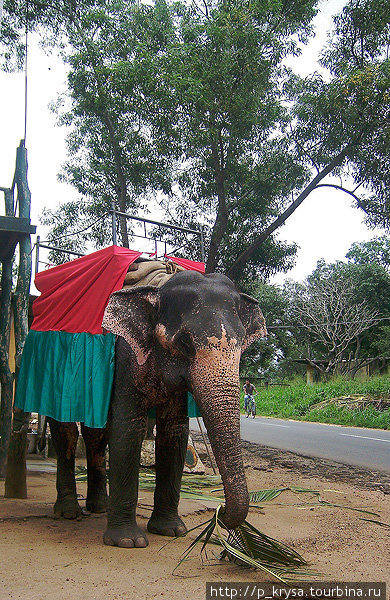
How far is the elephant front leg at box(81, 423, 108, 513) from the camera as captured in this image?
604 cm

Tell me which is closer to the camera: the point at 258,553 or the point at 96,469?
the point at 258,553

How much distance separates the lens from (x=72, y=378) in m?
5.12

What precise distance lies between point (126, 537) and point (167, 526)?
21.4 inches

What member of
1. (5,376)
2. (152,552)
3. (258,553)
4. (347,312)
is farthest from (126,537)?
(347,312)

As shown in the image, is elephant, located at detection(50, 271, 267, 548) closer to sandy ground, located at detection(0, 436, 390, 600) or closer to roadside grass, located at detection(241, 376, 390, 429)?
sandy ground, located at detection(0, 436, 390, 600)

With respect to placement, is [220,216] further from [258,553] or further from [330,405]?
[330,405]

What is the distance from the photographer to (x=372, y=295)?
3078 cm

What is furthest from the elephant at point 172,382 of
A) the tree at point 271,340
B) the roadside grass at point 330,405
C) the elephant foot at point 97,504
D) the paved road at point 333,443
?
the tree at point 271,340

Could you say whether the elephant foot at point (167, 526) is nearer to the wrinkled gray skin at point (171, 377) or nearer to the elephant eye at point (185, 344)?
the wrinkled gray skin at point (171, 377)

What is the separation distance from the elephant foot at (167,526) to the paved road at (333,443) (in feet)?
18.9

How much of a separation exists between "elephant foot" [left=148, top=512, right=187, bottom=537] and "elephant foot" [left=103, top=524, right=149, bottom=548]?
0.39 meters

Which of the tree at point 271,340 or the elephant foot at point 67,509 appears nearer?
the elephant foot at point 67,509

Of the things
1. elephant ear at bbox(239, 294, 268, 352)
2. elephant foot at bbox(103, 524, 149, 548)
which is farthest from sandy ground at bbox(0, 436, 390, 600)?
elephant ear at bbox(239, 294, 268, 352)

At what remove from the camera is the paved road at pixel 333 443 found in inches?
432
